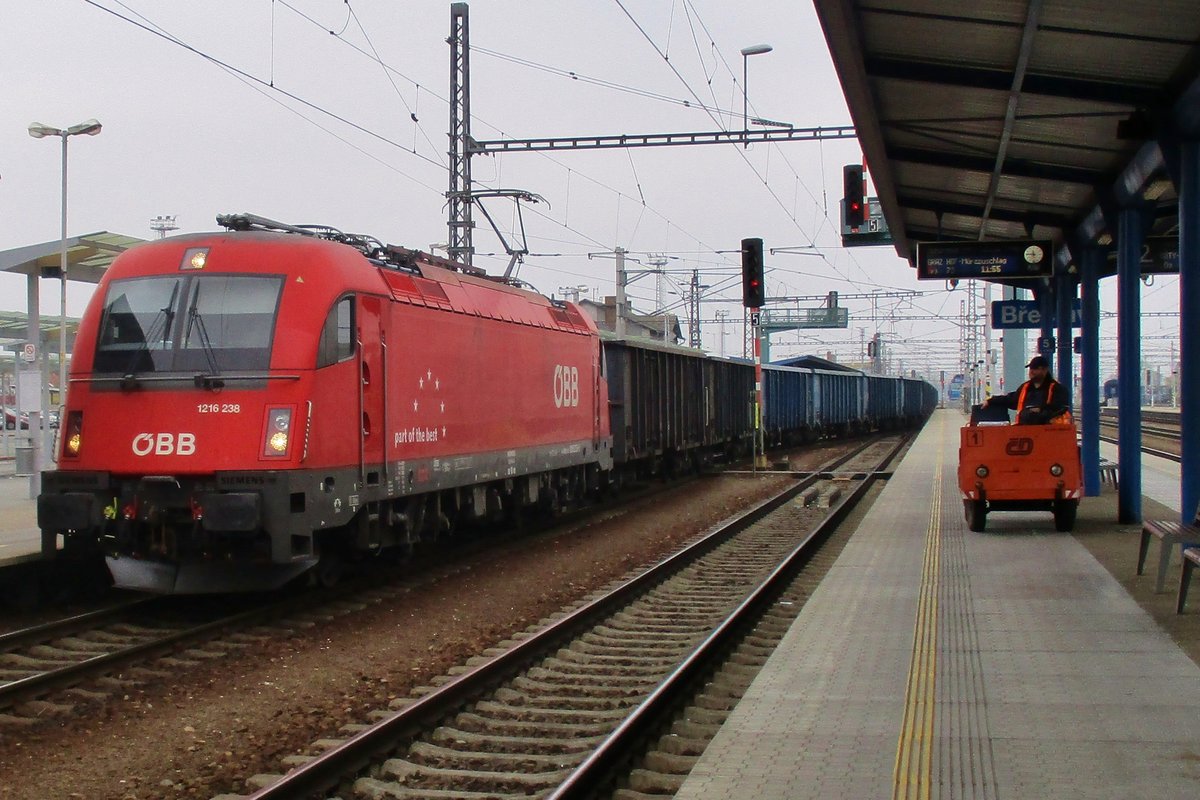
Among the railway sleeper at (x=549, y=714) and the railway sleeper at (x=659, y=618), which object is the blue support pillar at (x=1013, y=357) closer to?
the railway sleeper at (x=659, y=618)

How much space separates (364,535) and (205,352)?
2.24 m

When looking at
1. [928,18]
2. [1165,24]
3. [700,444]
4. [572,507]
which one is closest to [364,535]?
[928,18]

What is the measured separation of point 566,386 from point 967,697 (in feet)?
35.4

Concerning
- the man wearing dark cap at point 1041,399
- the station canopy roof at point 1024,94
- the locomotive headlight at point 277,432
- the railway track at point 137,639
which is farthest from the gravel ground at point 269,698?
the station canopy roof at point 1024,94

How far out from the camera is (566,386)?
56.2ft

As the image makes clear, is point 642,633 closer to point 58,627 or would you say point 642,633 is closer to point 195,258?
point 58,627

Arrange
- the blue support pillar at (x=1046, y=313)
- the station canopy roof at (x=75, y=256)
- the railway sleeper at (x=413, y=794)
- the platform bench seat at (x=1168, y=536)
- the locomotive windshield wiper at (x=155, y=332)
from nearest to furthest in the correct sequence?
the railway sleeper at (x=413, y=794), the platform bench seat at (x=1168, y=536), the locomotive windshield wiper at (x=155, y=332), the station canopy roof at (x=75, y=256), the blue support pillar at (x=1046, y=313)

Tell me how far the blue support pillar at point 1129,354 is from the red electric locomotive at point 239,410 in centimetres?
789

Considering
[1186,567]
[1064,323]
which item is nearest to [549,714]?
[1186,567]

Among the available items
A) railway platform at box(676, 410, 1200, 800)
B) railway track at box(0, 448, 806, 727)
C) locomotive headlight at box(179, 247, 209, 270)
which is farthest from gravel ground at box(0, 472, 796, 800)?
locomotive headlight at box(179, 247, 209, 270)

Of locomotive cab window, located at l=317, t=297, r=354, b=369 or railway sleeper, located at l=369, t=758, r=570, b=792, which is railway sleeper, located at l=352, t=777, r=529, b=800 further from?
locomotive cab window, located at l=317, t=297, r=354, b=369

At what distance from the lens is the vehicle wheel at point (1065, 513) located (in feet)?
45.8

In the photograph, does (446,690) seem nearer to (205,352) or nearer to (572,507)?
(205,352)

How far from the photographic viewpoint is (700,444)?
27359 mm
